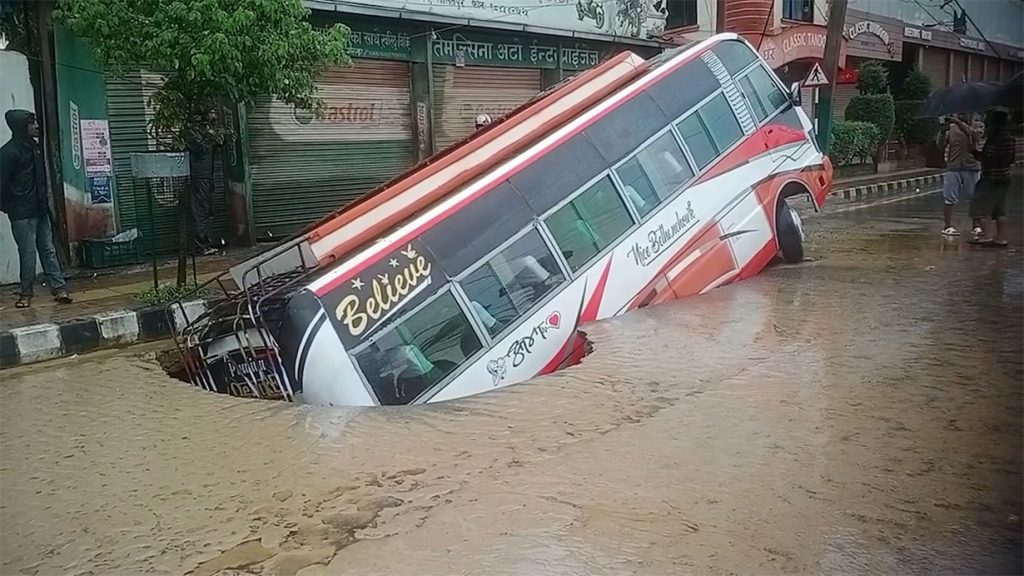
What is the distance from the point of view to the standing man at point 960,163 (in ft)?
36.3

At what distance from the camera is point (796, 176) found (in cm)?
890

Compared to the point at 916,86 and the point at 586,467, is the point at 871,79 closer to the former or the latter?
the point at 916,86

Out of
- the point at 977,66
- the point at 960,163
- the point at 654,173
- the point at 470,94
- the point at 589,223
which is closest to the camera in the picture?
the point at 589,223

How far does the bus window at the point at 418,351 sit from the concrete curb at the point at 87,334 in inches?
91.3

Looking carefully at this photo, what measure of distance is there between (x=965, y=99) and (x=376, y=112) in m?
8.67

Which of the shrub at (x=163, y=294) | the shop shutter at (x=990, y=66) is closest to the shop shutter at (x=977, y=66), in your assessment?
the shop shutter at (x=990, y=66)

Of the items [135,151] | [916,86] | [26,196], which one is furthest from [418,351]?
[916,86]

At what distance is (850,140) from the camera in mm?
22953

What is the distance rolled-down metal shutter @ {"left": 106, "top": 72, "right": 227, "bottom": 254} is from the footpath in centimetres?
86

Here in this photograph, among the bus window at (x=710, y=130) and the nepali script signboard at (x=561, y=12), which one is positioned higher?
the nepali script signboard at (x=561, y=12)

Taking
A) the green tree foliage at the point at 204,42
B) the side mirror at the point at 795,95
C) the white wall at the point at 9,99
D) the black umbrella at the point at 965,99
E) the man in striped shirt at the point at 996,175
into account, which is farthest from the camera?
the black umbrella at the point at 965,99

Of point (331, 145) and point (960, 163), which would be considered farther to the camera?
point (331, 145)

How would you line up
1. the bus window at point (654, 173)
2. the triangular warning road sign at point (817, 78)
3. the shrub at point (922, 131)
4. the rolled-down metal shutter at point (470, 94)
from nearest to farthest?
the bus window at point (654, 173)
the rolled-down metal shutter at point (470, 94)
the triangular warning road sign at point (817, 78)
the shrub at point (922, 131)

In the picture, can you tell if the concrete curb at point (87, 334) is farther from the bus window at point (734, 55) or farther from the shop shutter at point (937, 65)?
the shop shutter at point (937, 65)
